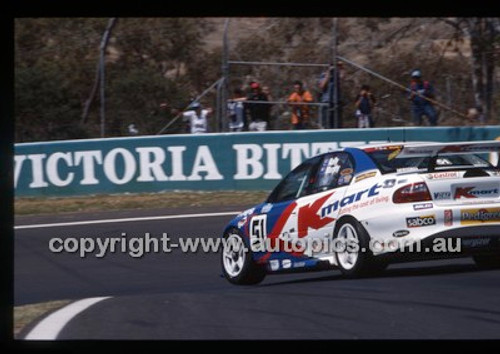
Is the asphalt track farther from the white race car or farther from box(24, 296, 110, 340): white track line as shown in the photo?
the white race car

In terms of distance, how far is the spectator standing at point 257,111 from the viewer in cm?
2192

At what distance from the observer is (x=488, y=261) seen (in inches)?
441

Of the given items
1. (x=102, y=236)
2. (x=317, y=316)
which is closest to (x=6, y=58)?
(x=317, y=316)

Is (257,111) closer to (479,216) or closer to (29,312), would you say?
(479,216)

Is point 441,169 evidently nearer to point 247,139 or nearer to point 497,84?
point 247,139

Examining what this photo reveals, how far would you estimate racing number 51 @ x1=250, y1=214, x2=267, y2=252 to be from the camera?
37.7 feet

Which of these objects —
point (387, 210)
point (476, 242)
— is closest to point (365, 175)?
point (387, 210)

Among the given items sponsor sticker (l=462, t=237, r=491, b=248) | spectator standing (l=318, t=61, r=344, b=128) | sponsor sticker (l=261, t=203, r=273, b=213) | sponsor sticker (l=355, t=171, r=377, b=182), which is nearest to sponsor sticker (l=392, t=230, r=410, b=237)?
sponsor sticker (l=462, t=237, r=491, b=248)

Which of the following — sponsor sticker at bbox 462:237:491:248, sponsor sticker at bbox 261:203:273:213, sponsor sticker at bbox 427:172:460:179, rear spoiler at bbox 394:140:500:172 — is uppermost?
rear spoiler at bbox 394:140:500:172

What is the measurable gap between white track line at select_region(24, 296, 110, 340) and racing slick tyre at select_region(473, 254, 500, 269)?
401cm

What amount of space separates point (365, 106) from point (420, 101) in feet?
3.68

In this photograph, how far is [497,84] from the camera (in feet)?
78.2

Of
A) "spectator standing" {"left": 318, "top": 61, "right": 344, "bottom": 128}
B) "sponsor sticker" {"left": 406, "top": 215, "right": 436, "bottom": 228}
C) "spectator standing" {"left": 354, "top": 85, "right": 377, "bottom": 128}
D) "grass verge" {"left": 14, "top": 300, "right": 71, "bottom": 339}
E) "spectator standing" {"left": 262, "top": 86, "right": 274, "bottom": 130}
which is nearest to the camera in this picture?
"grass verge" {"left": 14, "top": 300, "right": 71, "bottom": 339}
